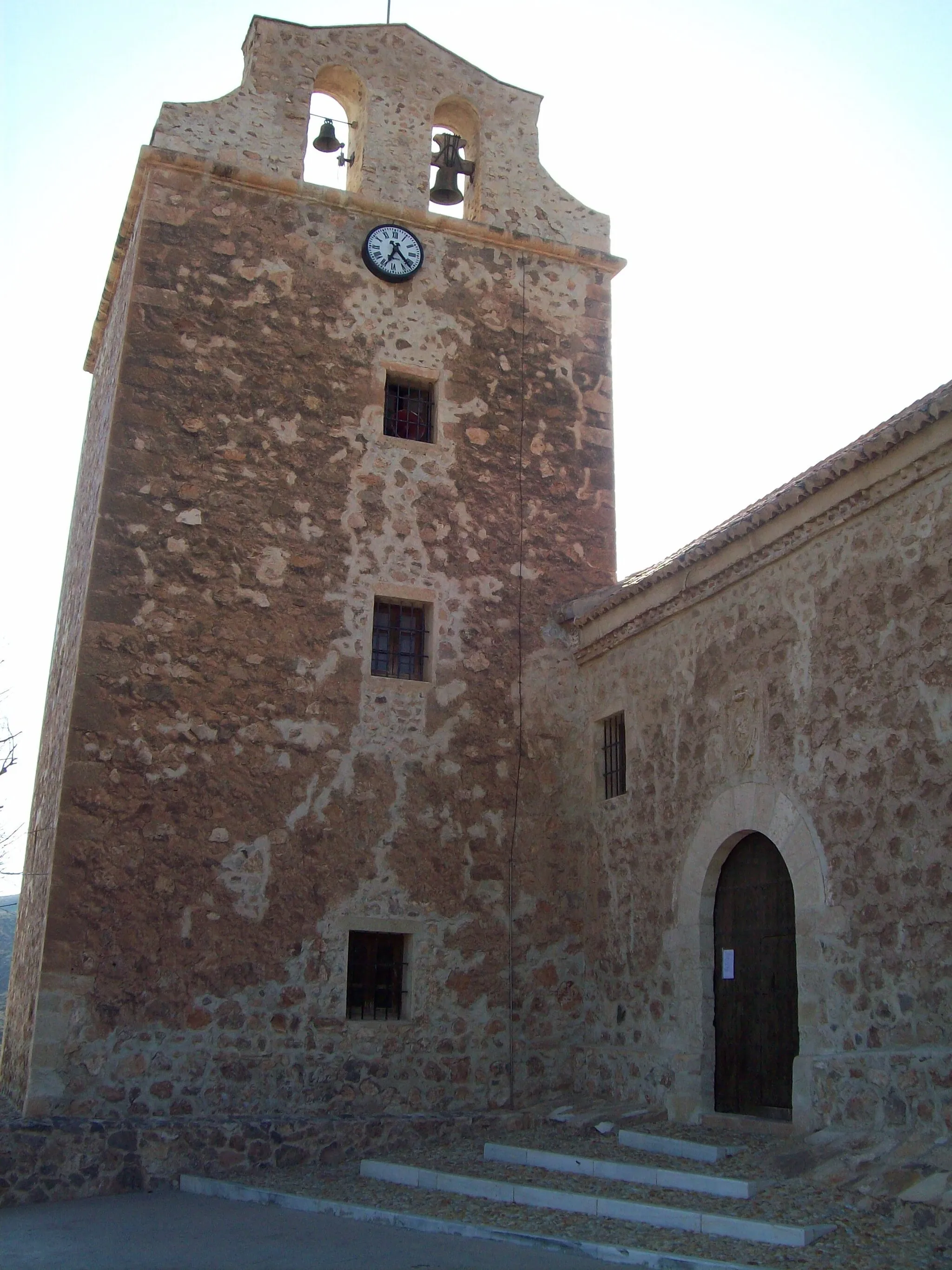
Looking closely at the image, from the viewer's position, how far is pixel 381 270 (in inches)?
453

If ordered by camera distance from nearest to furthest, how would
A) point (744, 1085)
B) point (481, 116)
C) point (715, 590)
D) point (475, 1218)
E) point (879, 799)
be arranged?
point (475, 1218) → point (879, 799) → point (744, 1085) → point (715, 590) → point (481, 116)

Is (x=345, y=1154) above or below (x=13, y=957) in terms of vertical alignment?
below

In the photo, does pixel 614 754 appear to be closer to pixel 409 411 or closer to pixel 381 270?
pixel 409 411

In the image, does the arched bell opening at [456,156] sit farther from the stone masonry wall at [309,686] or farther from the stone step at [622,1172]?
the stone step at [622,1172]

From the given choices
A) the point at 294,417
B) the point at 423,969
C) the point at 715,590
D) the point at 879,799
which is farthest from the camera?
the point at 294,417

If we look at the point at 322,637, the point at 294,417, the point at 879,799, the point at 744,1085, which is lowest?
the point at 744,1085

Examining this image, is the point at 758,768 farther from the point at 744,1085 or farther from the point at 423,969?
the point at 423,969

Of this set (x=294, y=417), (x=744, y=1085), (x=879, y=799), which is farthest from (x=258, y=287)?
(x=744, y=1085)

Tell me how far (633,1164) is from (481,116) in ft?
34.0

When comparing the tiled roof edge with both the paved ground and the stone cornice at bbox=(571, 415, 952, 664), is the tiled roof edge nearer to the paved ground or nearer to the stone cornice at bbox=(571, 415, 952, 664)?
the stone cornice at bbox=(571, 415, 952, 664)

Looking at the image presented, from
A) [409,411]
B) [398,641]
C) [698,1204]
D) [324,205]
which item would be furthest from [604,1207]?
[324,205]

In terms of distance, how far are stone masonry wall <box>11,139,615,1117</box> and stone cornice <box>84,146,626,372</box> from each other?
0.06 meters

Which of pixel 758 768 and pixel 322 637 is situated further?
pixel 322 637

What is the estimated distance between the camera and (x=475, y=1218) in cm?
649
